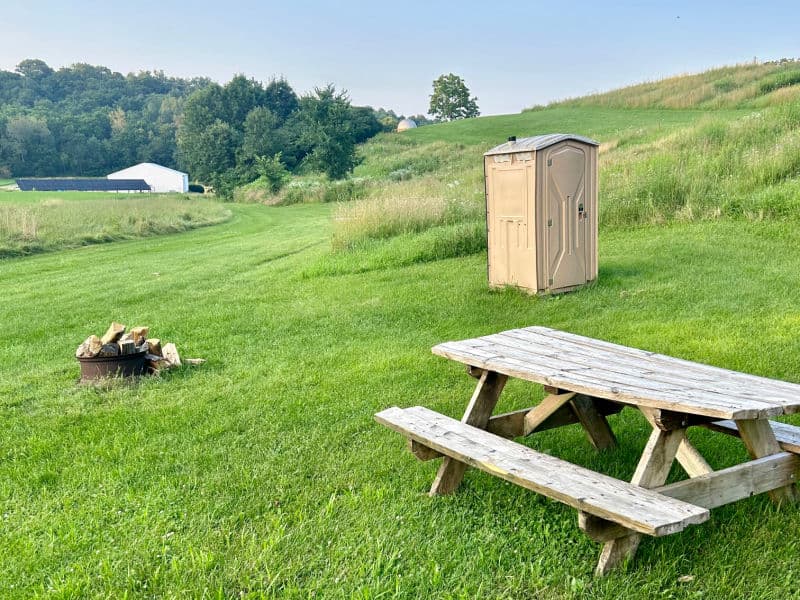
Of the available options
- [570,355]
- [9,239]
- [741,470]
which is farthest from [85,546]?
[9,239]

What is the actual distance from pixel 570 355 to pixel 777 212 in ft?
30.8

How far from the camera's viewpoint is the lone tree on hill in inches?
3423

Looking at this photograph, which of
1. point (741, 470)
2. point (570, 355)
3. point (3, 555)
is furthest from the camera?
point (570, 355)

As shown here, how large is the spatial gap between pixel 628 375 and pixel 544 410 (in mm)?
765

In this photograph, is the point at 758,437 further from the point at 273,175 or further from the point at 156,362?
the point at 273,175

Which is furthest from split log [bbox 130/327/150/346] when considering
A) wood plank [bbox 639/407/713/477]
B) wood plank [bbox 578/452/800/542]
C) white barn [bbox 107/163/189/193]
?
white barn [bbox 107/163/189/193]

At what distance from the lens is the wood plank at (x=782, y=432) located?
300 cm

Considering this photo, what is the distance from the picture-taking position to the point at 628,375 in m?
3.05

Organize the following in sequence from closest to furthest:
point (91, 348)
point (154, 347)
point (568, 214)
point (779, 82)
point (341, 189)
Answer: point (91, 348), point (154, 347), point (568, 214), point (341, 189), point (779, 82)

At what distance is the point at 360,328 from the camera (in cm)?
717

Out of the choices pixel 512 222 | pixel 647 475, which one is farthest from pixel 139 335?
pixel 512 222

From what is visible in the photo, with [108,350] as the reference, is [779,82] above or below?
above

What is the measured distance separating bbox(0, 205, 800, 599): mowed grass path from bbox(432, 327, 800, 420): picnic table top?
0.66 meters

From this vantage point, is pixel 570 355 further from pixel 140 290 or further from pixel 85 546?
pixel 140 290
